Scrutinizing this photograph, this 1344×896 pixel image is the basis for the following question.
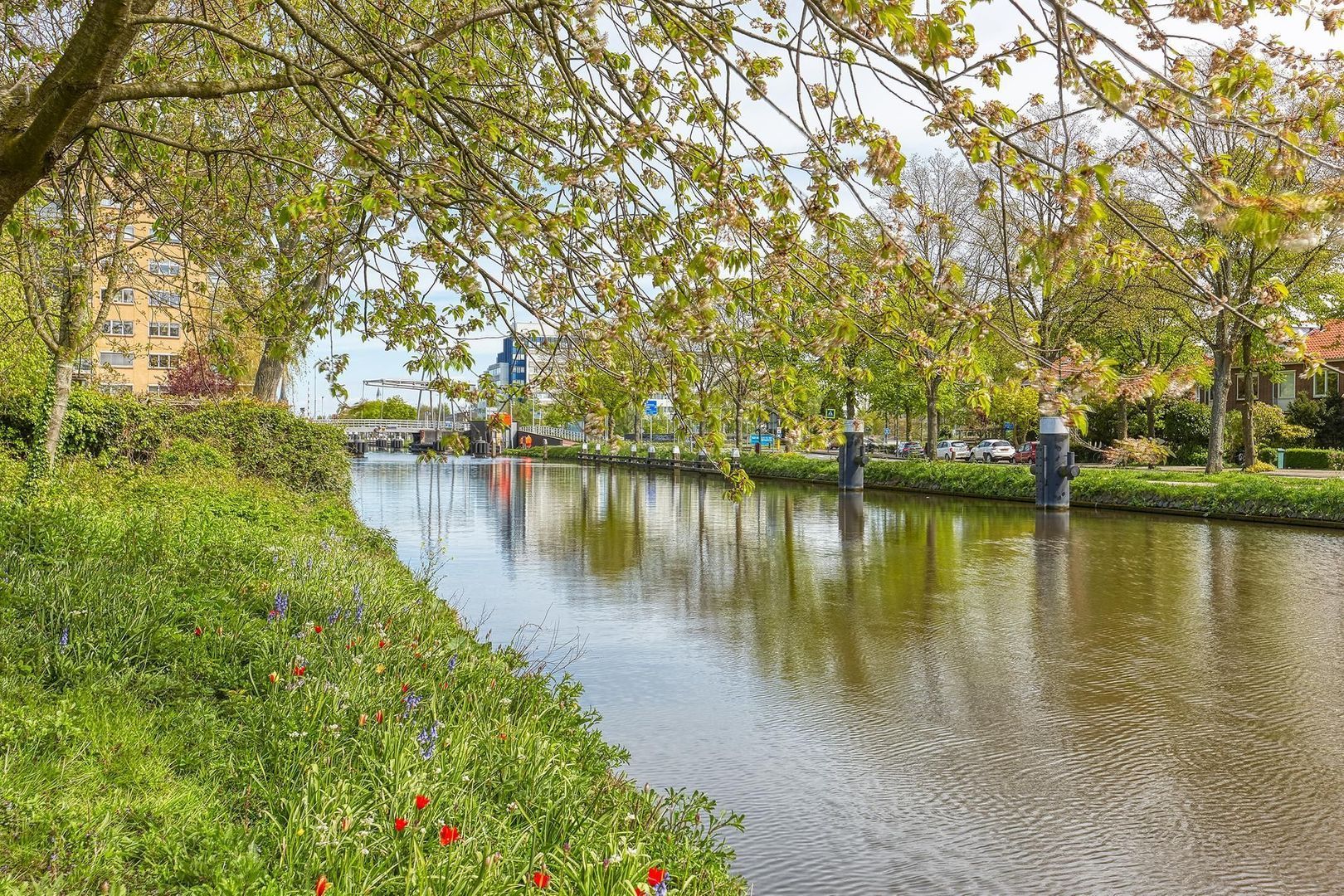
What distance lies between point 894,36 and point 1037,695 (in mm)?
6064

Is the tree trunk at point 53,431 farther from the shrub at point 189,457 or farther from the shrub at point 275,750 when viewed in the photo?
the shrub at point 275,750

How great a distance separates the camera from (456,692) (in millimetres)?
5316

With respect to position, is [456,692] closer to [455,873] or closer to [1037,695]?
[455,873]

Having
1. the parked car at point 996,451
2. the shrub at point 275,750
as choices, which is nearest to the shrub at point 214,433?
the shrub at point 275,750

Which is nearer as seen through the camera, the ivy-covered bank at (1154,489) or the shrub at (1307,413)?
the ivy-covered bank at (1154,489)

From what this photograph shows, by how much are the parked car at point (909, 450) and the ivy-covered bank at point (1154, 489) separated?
19.2 meters

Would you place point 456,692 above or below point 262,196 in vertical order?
below

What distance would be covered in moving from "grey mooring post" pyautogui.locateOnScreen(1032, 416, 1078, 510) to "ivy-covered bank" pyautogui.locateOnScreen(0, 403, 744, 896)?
65.6 ft

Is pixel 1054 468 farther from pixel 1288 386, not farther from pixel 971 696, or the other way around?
pixel 1288 386

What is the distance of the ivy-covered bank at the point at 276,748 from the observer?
3137 millimetres

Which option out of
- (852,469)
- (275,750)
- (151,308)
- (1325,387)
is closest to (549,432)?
(852,469)

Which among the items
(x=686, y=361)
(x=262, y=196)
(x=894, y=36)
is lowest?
(x=686, y=361)

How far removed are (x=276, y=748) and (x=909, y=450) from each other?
5560 cm

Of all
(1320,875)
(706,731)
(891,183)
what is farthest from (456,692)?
(1320,875)
